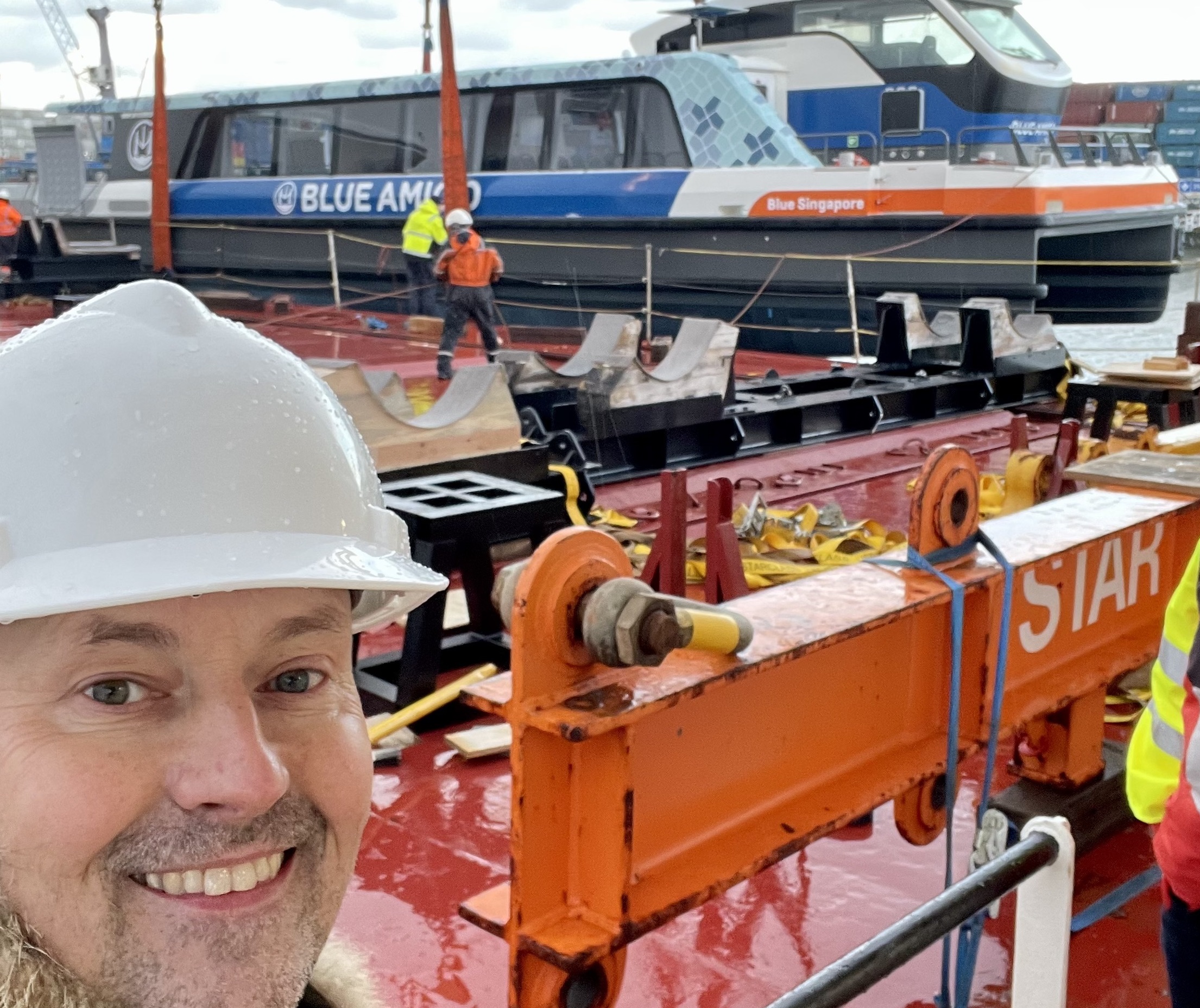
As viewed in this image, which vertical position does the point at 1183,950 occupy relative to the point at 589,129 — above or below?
below

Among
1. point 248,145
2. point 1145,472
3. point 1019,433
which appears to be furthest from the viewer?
point 248,145

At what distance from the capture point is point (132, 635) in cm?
103

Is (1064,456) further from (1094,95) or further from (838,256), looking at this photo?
(1094,95)

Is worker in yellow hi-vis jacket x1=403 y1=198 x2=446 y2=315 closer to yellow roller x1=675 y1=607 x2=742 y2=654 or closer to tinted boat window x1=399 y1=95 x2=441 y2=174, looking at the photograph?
tinted boat window x1=399 y1=95 x2=441 y2=174

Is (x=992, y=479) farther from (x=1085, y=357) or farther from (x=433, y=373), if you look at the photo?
(x=1085, y=357)

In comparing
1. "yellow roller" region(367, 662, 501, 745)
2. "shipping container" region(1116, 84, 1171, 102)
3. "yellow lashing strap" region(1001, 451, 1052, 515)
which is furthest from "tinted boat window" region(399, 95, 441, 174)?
"shipping container" region(1116, 84, 1171, 102)

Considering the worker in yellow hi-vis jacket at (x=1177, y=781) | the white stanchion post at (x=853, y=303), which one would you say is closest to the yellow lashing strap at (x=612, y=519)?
the worker in yellow hi-vis jacket at (x=1177, y=781)

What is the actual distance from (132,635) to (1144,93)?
42.8 m

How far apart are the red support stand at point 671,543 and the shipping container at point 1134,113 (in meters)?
36.9

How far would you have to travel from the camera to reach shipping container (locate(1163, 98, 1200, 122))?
1453 inches

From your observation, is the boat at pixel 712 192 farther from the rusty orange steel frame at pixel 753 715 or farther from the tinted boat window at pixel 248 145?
the rusty orange steel frame at pixel 753 715

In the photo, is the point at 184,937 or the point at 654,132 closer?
the point at 184,937

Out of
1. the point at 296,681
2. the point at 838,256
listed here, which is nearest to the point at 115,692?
the point at 296,681

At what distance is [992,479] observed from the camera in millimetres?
6281
